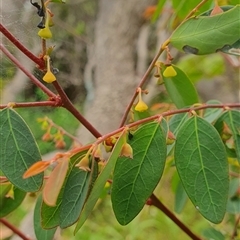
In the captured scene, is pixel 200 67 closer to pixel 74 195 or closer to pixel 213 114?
pixel 213 114

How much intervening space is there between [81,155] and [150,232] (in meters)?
2.07

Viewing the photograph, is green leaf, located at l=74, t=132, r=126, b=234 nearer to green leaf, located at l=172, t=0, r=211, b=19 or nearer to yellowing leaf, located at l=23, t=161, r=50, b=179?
yellowing leaf, located at l=23, t=161, r=50, b=179

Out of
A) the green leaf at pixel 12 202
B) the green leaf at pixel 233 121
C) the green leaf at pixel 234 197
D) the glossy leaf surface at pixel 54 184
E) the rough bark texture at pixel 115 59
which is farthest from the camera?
the rough bark texture at pixel 115 59

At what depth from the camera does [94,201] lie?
448 mm

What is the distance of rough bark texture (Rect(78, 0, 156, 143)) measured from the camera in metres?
Answer: 2.38

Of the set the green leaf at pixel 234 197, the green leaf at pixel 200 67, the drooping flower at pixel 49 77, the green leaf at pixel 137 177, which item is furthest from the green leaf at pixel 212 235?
the green leaf at pixel 200 67

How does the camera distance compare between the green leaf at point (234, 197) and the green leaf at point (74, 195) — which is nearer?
the green leaf at point (74, 195)

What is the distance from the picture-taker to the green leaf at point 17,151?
19.0 inches

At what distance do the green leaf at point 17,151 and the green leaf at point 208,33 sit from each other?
191 millimetres

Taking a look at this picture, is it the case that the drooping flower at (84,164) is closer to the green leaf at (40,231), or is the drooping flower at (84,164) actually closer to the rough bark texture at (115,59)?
the green leaf at (40,231)

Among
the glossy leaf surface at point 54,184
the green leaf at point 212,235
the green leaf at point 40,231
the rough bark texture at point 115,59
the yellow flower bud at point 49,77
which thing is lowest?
the rough bark texture at point 115,59

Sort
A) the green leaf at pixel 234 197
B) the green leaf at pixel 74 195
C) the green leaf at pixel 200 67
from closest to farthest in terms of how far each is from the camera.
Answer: the green leaf at pixel 74 195, the green leaf at pixel 234 197, the green leaf at pixel 200 67

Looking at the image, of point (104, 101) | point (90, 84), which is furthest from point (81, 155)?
point (90, 84)

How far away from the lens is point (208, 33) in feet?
1.67
